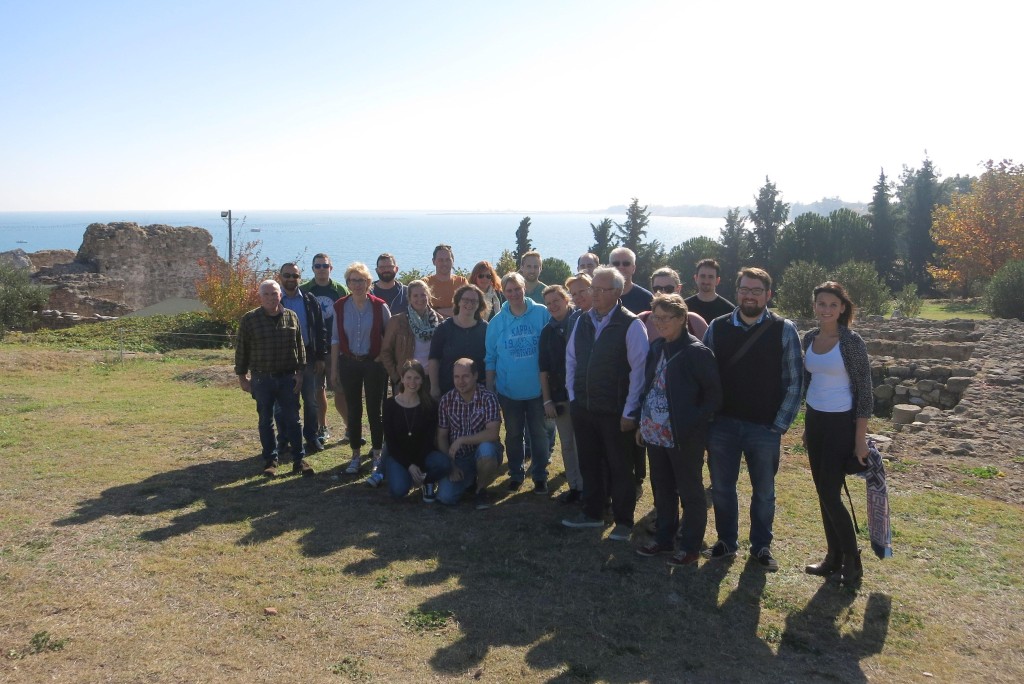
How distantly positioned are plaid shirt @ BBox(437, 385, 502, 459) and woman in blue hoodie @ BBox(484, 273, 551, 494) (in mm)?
166

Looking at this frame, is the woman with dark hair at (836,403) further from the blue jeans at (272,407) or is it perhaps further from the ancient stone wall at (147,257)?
the ancient stone wall at (147,257)

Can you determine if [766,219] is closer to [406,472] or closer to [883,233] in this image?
[883,233]

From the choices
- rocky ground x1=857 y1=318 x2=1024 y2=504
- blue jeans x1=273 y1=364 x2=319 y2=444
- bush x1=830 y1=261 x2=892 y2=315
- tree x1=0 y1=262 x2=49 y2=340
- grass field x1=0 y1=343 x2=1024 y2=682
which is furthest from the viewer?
bush x1=830 y1=261 x2=892 y2=315

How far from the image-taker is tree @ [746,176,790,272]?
47750 mm

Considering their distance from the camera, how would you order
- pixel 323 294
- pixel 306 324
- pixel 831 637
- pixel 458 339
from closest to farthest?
pixel 831 637 < pixel 458 339 < pixel 306 324 < pixel 323 294

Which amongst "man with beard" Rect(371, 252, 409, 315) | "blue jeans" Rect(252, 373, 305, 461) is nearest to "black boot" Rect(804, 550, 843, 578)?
"man with beard" Rect(371, 252, 409, 315)

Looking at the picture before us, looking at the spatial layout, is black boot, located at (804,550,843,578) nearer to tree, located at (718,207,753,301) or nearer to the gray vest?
the gray vest

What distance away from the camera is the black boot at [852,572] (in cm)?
458

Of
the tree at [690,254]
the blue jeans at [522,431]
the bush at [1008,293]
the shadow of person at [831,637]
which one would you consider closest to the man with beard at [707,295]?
the blue jeans at [522,431]

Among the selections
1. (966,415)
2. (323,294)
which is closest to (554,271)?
(966,415)

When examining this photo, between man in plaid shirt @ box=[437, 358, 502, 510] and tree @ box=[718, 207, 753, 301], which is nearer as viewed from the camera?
man in plaid shirt @ box=[437, 358, 502, 510]

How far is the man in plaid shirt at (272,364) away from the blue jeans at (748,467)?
382 cm

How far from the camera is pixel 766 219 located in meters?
48.1

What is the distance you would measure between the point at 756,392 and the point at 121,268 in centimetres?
2489
